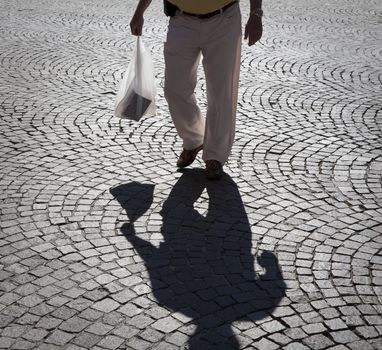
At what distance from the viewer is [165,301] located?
3.66 meters

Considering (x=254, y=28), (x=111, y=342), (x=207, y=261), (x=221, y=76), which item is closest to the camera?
(x=111, y=342)

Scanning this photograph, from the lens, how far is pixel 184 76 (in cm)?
513

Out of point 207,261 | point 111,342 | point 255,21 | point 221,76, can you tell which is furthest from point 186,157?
point 111,342

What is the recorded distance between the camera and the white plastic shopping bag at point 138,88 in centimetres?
547

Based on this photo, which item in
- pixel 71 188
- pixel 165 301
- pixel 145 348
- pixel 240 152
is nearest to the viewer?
pixel 145 348

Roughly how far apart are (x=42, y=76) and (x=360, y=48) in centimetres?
460

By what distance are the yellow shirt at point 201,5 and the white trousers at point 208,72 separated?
81 millimetres

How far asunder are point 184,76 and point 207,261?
5.41ft

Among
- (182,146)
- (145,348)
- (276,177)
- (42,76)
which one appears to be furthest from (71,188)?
(42,76)

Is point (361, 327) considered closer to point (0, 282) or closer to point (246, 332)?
point (246, 332)

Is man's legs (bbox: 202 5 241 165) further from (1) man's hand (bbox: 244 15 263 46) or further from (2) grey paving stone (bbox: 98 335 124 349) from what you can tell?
(2) grey paving stone (bbox: 98 335 124 349)

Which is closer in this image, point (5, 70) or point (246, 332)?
point (246, 332)

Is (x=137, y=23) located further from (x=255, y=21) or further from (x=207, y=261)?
(x=207, y=261)

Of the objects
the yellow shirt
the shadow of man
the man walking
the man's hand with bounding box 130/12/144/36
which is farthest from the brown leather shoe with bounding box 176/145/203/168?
the yellow shirt
